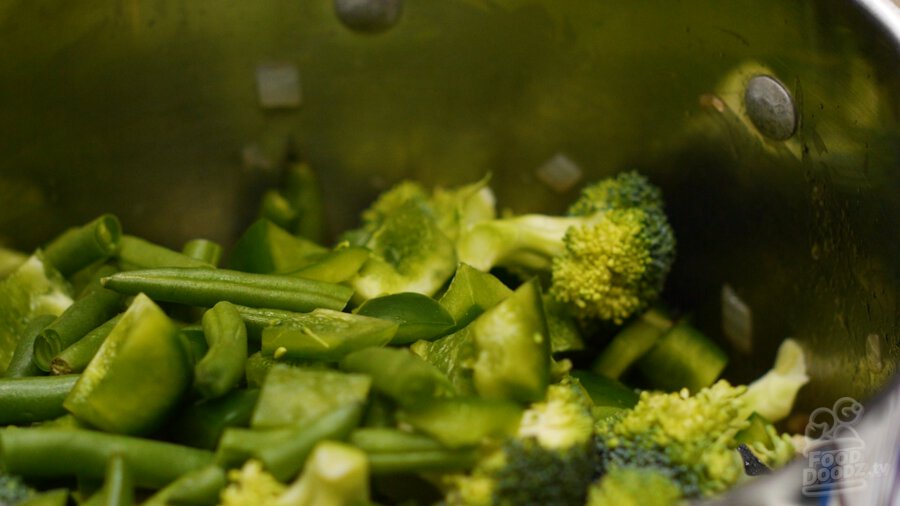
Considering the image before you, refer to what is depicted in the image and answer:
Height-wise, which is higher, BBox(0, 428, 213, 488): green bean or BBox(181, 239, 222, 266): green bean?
BBox(181, 239, 222, 266): green bean

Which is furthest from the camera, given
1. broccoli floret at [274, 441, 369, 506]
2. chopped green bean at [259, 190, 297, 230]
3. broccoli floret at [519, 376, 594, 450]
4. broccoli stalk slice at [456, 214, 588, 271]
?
chopped green bean at [259, 190, 297, 230]

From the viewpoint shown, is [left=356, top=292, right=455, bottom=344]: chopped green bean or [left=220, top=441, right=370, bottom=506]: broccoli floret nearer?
[left=220, top=441, right=370, bottom=506]: broccoli floret

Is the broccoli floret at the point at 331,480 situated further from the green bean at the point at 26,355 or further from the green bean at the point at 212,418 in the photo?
the green bean at the point at 26,355

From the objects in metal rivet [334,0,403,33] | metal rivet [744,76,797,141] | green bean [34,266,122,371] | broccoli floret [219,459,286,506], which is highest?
metal rivet [334,0,403,33]

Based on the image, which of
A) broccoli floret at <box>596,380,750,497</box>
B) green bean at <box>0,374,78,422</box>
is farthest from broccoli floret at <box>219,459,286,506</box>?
broccoli floret at <box>596,380,750,497</box>

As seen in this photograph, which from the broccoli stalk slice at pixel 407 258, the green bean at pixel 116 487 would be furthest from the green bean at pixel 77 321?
the broccoli stalk slice at pixel 407 258

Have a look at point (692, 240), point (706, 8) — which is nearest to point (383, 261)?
point (692, 240)

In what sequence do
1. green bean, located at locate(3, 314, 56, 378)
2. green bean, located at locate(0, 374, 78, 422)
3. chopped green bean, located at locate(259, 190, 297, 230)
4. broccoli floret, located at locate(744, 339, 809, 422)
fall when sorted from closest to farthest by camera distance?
green bean, located at locate(0, 374, 78, 422) < green bean, located at locate(3, 314, 56, 378) < broccoli floret, located at locate(744, 339, 809, 422) < chopped green bean, located at locate(259, 190, 297, 230)

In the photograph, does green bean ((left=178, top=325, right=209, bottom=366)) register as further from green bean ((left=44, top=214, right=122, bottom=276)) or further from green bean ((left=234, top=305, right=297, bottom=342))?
green bean ((left=44, top=214, right=122, bottom=276))
